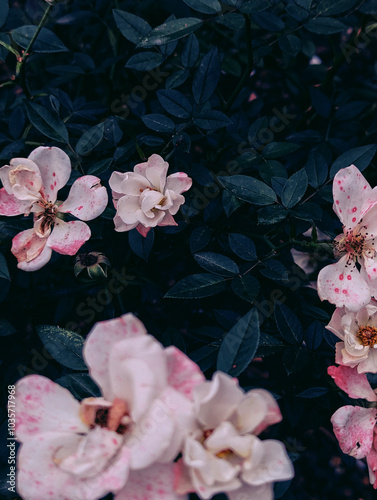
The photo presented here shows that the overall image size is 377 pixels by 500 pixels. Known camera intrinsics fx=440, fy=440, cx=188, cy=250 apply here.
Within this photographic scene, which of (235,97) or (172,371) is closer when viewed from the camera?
(172,371)

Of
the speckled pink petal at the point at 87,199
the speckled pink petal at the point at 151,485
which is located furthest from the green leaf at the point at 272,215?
the speckled pink petal at the point at 151,485

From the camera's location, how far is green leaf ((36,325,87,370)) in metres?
0.81

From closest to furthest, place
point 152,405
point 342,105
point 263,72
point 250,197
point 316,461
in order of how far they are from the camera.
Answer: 1. point 152,405
2. point 250,197
3. point 342,105
4. point 316,461
5. point 263,72

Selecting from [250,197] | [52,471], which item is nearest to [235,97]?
[250,197]

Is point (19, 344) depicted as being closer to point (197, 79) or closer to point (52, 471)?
point (52, 471)

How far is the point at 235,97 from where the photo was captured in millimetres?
1225

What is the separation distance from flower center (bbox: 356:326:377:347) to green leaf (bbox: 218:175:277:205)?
33 cm

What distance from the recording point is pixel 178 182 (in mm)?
909

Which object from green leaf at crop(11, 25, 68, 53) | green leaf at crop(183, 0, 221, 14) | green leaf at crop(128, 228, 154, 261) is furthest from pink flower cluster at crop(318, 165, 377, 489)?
green leaf at crop(11, 25, 68, 53)

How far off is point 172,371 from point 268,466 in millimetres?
167

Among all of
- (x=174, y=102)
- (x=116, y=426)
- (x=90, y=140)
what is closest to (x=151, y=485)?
(x=116, y=426)

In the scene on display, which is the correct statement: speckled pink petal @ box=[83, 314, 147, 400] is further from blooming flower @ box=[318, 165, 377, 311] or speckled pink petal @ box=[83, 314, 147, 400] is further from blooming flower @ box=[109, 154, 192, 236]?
blooming flower @ box=[318, 165, 377, 311]

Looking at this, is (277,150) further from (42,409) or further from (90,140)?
(42,409)

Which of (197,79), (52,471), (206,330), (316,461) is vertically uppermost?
(197,79)
